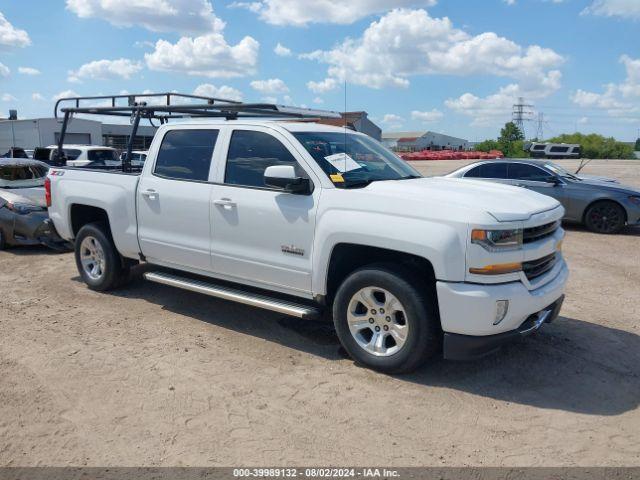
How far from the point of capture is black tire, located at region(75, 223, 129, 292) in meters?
6.57

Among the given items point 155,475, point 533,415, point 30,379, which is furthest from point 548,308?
point 30,379

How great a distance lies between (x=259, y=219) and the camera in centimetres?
500

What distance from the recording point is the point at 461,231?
13.0 feet

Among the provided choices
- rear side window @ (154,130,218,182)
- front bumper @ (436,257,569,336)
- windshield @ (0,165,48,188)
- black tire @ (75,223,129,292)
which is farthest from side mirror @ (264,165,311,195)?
windshield @ (0,165,48,188)

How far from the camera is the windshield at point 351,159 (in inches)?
190

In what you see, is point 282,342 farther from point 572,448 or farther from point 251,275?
point 572,448

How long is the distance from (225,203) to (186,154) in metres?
0.90

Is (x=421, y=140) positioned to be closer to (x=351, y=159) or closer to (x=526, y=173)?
(x=526, y=173)

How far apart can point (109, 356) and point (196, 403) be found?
1255 millimetres

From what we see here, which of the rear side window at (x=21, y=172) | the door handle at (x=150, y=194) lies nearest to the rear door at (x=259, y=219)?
the door handle at (x=150, y=194)

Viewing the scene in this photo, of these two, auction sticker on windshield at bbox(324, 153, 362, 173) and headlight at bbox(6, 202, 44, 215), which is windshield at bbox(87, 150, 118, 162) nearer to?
headlight at bbox(6, 202, 44, 215)

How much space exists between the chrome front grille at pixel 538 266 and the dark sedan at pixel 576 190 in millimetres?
7413

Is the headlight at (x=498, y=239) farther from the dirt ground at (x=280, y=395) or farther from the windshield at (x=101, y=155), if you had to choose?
the windshield at (x=101, y=155)

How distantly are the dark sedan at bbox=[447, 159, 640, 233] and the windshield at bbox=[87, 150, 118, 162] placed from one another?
12.4 metres
